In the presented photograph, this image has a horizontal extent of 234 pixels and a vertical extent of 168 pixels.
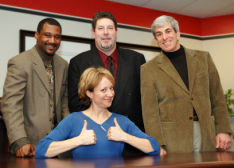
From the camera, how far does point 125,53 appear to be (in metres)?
2.57

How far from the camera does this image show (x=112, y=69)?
2465 mm

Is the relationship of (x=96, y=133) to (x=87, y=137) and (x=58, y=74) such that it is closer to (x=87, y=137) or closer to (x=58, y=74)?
(x=87, y=137)

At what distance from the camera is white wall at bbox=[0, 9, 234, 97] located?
4070 mm

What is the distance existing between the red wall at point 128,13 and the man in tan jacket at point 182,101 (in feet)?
8.45

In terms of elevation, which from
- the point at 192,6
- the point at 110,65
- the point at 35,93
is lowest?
the point at 35,93

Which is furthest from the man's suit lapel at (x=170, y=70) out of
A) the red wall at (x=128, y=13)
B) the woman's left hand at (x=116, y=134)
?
the red wall at (x=128, y=13)

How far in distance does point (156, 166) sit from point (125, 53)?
4.92 feet

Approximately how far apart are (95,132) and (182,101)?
788 mm

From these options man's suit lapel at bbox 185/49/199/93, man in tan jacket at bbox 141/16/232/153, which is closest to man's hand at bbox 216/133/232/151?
man in tan jacket at bbox 141/16/232/153

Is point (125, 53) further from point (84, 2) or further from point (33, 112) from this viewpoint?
point (84, 2)

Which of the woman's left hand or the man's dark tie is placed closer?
the woman's left hand

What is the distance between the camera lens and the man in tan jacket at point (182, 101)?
220 centimetres

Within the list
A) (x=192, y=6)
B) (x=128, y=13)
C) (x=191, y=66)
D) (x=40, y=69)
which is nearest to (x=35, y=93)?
(x=40, y=69)

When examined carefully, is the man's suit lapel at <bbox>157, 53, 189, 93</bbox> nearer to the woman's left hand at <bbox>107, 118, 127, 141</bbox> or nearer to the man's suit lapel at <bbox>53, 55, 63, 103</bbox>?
the woman's left hand at <bbox>107, 118, 127, 141</bbox>
